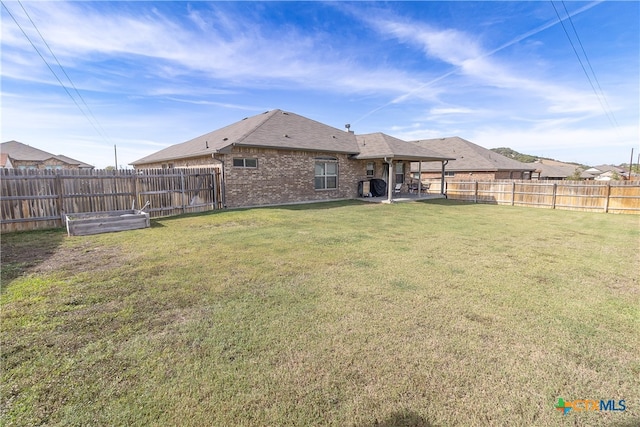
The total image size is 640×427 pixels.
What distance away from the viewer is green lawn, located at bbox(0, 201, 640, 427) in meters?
2.15

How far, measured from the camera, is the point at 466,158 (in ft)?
86.6

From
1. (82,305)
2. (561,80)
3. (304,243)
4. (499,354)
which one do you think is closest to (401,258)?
(304,243)

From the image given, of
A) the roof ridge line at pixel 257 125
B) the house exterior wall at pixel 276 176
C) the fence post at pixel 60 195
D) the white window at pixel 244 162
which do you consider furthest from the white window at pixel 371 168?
the fence post at pixel 60 195

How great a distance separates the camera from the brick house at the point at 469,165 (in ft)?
81.1

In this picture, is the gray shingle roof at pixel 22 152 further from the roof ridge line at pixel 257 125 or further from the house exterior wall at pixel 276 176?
the roof ridge line at pixel 257 125

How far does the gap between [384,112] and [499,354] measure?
29284 mm

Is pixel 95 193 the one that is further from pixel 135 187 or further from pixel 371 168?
pixel 371 168

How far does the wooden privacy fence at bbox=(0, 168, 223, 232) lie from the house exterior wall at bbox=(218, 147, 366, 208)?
83cm

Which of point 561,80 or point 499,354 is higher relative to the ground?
point 561,80

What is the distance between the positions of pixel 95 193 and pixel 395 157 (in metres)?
13.5

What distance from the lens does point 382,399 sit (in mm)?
2225

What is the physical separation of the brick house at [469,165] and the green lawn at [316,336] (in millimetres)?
20370

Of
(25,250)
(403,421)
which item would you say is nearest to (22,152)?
(25,250)

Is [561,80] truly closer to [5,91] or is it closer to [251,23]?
[251,23]
